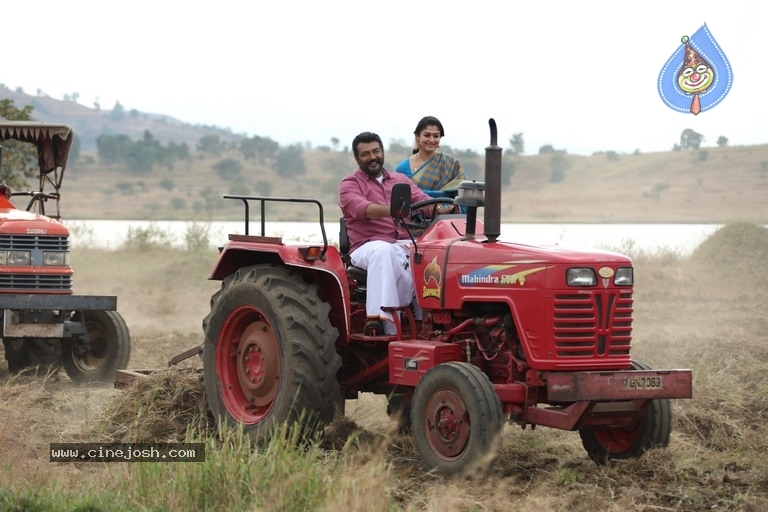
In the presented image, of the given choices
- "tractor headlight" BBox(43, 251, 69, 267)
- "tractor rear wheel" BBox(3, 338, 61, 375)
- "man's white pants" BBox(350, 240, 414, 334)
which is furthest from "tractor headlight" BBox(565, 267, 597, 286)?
"tractor rear wheel" BBox(3, 338, 61, 375)

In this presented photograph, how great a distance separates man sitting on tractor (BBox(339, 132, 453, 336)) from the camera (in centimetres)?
729

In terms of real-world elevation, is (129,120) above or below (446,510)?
above

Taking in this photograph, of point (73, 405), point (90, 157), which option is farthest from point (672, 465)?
point (90, 157)

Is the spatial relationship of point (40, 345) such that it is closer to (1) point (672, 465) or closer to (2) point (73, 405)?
(2) point (73, 405)

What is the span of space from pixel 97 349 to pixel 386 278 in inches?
197

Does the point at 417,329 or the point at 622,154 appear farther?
the point at 622,154

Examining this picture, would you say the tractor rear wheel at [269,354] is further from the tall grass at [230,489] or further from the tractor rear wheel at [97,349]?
the tractor rear wheel at [97,349]

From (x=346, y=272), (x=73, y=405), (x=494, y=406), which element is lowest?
(x=73, y=405)

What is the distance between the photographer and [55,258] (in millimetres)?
11070

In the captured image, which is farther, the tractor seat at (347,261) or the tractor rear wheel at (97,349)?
the tractor rear wheel at (97,349)

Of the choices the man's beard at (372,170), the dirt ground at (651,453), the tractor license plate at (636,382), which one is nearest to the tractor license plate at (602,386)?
the tractor license plate at (636,382)

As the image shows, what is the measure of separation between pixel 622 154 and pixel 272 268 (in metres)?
42.6

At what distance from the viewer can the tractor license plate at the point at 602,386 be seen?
640cm

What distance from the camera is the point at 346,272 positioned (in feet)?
24.9
